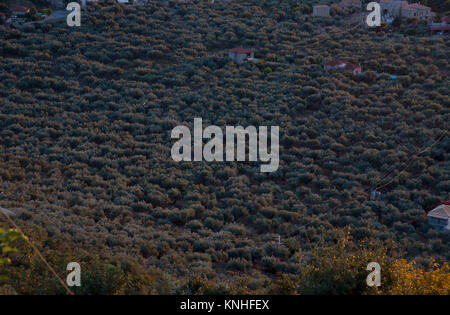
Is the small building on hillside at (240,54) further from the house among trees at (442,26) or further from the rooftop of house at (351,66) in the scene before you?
the house among trees at (442,26)

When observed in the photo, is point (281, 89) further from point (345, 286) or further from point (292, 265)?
point (345, 286)

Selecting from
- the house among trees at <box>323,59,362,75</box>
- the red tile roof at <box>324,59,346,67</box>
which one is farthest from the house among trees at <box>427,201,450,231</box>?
the red tile roof at <box>324,59,346,67</box>

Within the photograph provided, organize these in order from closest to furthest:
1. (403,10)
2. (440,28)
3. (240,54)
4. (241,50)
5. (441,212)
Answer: (441,212)
(240,54)
(241,50)
(440,28)
(403,10)

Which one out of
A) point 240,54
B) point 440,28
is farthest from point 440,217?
point 440,28

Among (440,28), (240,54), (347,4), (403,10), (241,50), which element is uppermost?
(347,4)

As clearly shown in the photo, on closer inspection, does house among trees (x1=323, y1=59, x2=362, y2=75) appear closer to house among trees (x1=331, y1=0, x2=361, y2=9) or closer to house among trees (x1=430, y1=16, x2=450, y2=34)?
house among trees (x1=430, y1=16, x2=450, y2=34)

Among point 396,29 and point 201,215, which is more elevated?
point 396,29

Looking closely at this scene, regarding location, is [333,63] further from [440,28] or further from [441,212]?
[441,212]

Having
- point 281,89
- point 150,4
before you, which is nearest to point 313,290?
point 281,89
